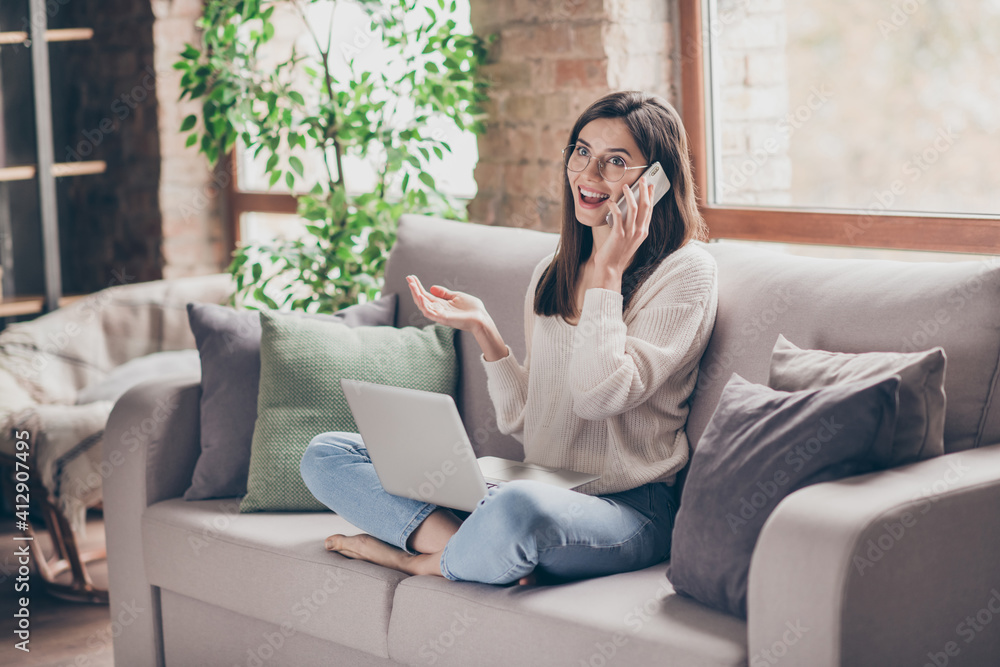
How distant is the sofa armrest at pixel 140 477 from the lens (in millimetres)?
2211

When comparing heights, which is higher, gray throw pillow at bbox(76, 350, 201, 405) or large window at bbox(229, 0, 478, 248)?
large window at bbox(229, 0, 478, 248)

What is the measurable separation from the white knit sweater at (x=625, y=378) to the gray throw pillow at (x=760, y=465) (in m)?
0.25

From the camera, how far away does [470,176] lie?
3.30 m

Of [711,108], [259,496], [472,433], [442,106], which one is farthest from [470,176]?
[259,496]

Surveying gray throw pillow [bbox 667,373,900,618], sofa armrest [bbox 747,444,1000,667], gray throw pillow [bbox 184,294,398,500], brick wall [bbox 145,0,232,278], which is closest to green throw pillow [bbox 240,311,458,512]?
gray throw pillow [bbox 184,294,398,500]

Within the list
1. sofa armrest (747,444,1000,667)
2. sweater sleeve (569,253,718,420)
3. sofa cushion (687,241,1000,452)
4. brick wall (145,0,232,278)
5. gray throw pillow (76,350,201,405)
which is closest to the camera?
sofa armrest (747,444,1000,667)

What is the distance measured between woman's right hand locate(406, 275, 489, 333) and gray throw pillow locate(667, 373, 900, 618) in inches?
24.7

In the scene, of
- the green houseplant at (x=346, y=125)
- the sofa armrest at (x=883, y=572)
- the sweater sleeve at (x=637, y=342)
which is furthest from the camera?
the green houseplant at (x=346, y=125)

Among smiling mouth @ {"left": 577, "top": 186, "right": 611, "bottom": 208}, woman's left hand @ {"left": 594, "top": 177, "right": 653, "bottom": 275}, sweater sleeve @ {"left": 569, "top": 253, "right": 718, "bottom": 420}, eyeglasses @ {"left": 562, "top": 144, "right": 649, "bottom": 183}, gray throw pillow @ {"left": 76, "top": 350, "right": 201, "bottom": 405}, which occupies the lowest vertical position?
gray throw pillow @ {"left": 76, "top": 350, "right": 201, "bottom": 405}

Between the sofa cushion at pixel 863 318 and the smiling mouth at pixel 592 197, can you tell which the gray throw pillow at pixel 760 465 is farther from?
the smiling mouth at pixel 592 197

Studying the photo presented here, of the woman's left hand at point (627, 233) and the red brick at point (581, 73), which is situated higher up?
the red brick at point (581, 73)

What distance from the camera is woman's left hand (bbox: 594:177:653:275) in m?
1.85

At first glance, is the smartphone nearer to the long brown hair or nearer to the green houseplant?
the long brown hair

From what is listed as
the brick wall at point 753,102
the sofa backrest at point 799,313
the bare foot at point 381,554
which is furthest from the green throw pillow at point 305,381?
the brick wall at point 753,102
